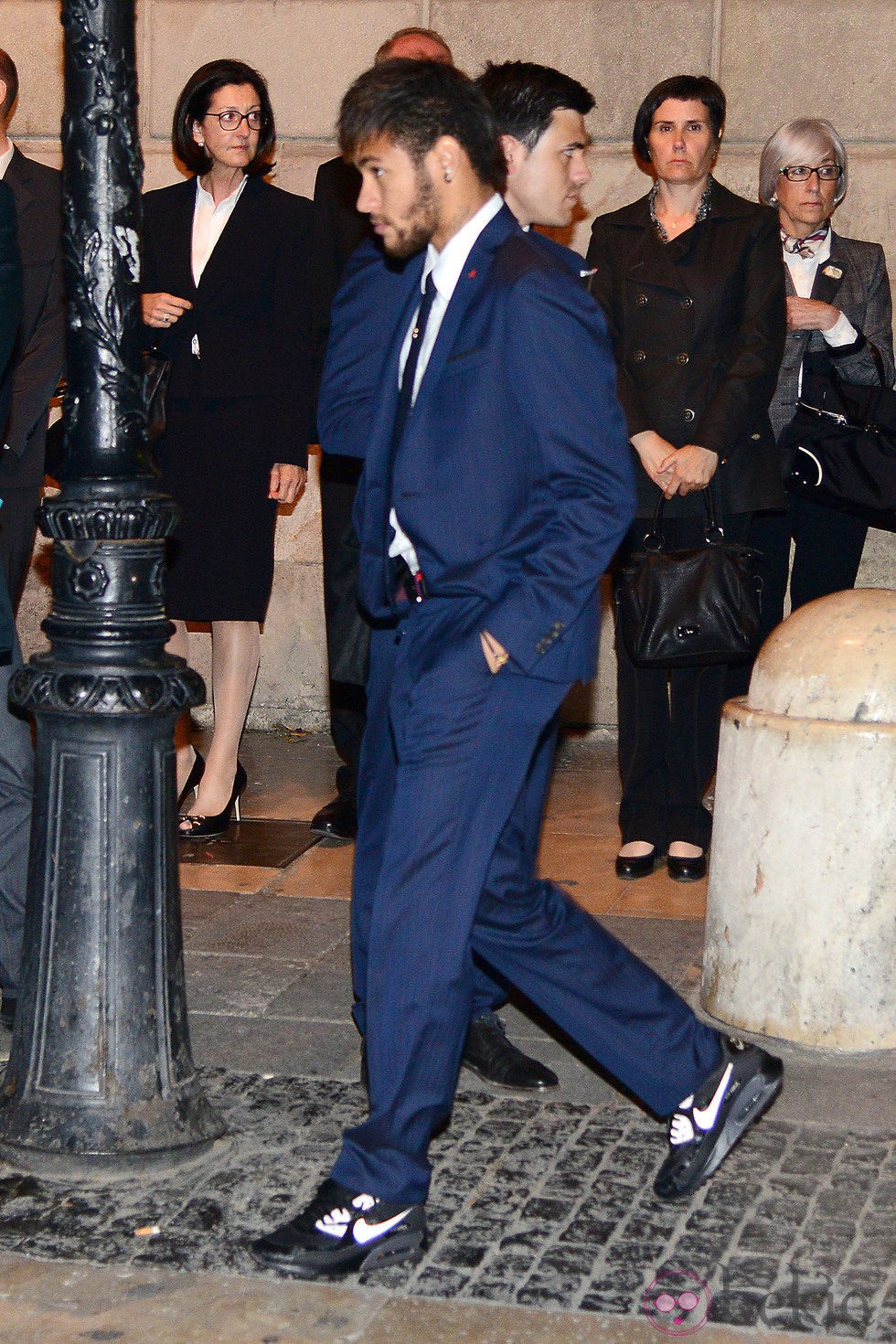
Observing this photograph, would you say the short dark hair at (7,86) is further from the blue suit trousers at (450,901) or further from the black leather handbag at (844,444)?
the blue suit trousers at (450,901)

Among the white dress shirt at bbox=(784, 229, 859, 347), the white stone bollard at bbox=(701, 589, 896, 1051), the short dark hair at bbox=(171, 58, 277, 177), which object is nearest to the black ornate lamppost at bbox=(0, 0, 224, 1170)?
the white stone bollard at bbox=(701, 589, 896, 1051)

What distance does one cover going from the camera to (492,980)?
4.68m

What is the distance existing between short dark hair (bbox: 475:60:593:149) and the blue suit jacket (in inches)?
24.7

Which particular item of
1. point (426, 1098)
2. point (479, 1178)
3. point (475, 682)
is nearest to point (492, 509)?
point (475, 682)

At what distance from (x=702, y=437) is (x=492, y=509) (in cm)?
266

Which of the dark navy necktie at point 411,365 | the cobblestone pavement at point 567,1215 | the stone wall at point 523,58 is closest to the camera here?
the cobblestone pavement at point 567,1215

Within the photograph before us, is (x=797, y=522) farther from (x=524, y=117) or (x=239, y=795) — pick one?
(x=524, y=117)

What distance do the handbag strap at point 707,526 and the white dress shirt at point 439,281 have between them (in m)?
2.48

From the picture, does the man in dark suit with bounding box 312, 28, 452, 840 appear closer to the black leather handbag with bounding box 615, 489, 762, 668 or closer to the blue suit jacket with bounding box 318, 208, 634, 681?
the black leather handbag with bounding box 615, 489, 762, 668

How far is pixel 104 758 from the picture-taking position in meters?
4.04

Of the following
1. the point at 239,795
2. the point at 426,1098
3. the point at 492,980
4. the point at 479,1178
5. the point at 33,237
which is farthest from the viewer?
the point at 239,795

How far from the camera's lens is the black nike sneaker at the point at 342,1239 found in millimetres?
3568

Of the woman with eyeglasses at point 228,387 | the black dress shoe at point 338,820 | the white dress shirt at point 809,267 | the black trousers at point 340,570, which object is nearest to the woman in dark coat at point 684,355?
the white dress shirt at point 809,267

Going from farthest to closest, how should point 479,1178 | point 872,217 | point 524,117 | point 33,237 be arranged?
point 872,217 < point 33,237 < point 524,117 < point 479,1178
